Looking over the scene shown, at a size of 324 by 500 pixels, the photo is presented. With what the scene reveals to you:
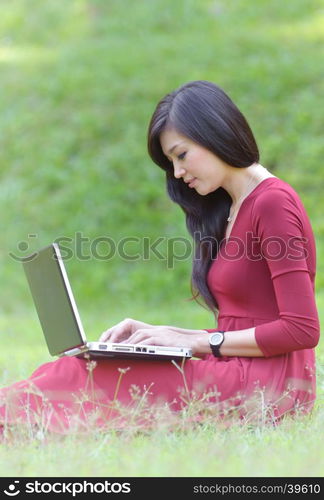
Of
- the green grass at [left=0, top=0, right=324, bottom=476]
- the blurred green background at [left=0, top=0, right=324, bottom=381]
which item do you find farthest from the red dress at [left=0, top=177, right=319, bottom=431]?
the blurred green background at [left=0, top=0, right=324, bottom=381]

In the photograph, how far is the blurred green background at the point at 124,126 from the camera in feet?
30.5

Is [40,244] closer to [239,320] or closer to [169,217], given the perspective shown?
[169,217]

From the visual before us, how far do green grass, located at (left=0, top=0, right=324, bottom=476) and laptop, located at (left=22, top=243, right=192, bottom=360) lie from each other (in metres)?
2.34

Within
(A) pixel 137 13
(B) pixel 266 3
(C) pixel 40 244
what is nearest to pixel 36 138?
(C) pixel 40 244

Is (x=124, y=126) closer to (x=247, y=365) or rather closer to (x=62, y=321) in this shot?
(x=62, y=321)

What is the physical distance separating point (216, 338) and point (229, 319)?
0.18m

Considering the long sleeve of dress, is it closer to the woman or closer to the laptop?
the woman

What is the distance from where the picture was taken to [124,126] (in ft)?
36.1

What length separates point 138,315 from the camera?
8.63m

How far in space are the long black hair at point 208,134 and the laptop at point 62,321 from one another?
531 millimetres

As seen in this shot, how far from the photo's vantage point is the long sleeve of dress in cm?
324
